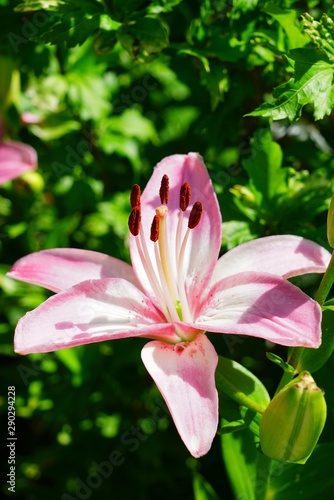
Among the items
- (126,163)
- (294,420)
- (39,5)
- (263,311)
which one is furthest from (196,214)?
(126,163)

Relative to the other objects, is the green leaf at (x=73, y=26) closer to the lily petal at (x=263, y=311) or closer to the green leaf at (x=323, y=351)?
the lily petal at (x=263, y=311)

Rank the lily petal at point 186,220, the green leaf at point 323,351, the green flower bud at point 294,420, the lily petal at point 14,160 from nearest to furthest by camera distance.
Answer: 1. the green flower bud at point 294,420
2. the green leaf at point 323,351
3. the lily petal at point 186,220
4. the lily petal at point 14,160

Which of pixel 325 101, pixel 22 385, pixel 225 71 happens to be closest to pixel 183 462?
pixel 22 385

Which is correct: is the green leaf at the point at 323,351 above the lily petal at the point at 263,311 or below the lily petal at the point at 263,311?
below

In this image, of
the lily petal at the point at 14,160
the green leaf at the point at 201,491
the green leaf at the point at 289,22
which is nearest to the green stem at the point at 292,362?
the green leaf at the point at 201,491

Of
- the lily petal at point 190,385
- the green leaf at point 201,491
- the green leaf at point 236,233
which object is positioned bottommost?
the green leaf at point 201,491

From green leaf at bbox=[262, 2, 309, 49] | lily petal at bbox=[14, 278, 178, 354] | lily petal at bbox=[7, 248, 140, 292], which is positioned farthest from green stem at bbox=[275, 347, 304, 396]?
green leaf at bbox=[262, 2, 309, 49]
